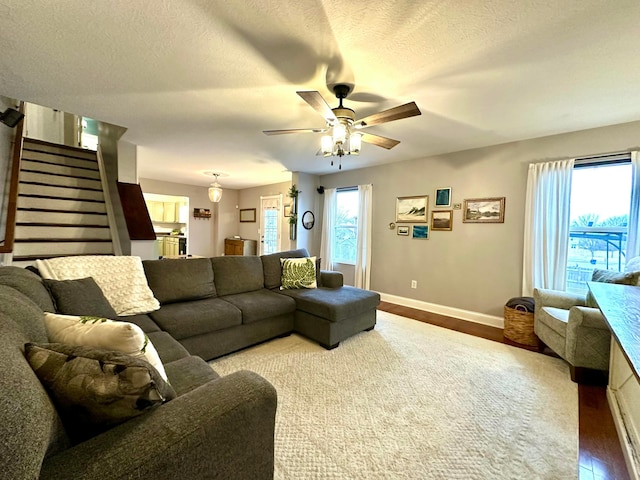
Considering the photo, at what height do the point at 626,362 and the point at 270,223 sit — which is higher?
the point at 270,223

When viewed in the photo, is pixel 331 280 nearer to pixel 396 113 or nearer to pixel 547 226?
pixel 396 113

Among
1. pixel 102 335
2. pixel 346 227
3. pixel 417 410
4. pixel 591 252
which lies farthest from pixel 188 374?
pixel 346 227

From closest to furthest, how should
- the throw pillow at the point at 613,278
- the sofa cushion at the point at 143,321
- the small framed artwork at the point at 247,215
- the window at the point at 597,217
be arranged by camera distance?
the sofa cushion at the point at 143,321, the throw pillow at the point at 613,278, the window at the point at 597,217, the small framed artwork at the point at 247,215

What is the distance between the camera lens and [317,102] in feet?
5.96

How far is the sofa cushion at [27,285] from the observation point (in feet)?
4.18

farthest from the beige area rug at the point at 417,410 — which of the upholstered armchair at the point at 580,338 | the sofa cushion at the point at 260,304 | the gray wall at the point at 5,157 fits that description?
the gray wall at the point at 5,157

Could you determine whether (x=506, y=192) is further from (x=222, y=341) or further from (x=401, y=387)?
(x=222, y=341)

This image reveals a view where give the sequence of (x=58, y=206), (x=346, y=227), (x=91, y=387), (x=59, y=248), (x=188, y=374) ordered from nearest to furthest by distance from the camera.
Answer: (x=91, y=387) < (x=188, y=374) < (x=59, y=248) < (x=58, y=206) < (x=346, y=227)

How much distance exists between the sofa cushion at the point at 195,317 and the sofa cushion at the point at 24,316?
1137mm

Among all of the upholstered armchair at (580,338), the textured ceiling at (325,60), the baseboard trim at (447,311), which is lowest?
the baseboard trim at (447,311)

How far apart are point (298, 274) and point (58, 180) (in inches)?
148

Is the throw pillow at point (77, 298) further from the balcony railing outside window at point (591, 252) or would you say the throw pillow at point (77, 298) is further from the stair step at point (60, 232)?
the balcony railing outside window at point (591, 252)

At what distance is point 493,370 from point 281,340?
1.97 m

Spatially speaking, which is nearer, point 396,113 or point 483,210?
point 396,113
